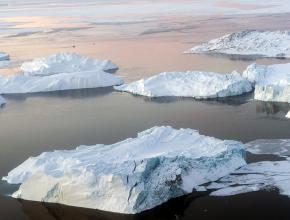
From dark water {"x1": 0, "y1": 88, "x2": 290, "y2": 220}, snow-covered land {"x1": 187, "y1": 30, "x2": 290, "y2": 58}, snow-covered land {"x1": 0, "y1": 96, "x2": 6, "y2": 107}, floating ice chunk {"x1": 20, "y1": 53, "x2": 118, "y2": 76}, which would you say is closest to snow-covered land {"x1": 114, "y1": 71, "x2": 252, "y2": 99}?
dark water {"x1": 0, "y1": 88, "x2": 290, "y2": 220}

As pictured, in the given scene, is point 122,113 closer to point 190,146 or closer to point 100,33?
point 190,146

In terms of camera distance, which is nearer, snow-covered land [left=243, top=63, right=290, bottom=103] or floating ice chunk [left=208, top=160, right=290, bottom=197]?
floating ice chunk [left=208, top=160, right=290, bottom=197]

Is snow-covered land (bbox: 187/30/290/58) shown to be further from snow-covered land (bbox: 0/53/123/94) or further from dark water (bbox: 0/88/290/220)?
dark water (bbox: 0/88/290/220)

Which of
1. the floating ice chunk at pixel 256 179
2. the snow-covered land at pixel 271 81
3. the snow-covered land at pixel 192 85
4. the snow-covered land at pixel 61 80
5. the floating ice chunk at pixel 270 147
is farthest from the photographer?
the snow-covered land at pixel 61 80

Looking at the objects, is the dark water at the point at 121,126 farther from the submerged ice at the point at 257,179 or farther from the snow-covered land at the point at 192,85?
the snow-covered land at the point at 192,85

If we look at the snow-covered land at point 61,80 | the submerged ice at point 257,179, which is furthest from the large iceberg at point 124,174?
the snow-covered land at point 61,80

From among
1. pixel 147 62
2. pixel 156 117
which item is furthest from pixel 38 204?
pixel 147 62
